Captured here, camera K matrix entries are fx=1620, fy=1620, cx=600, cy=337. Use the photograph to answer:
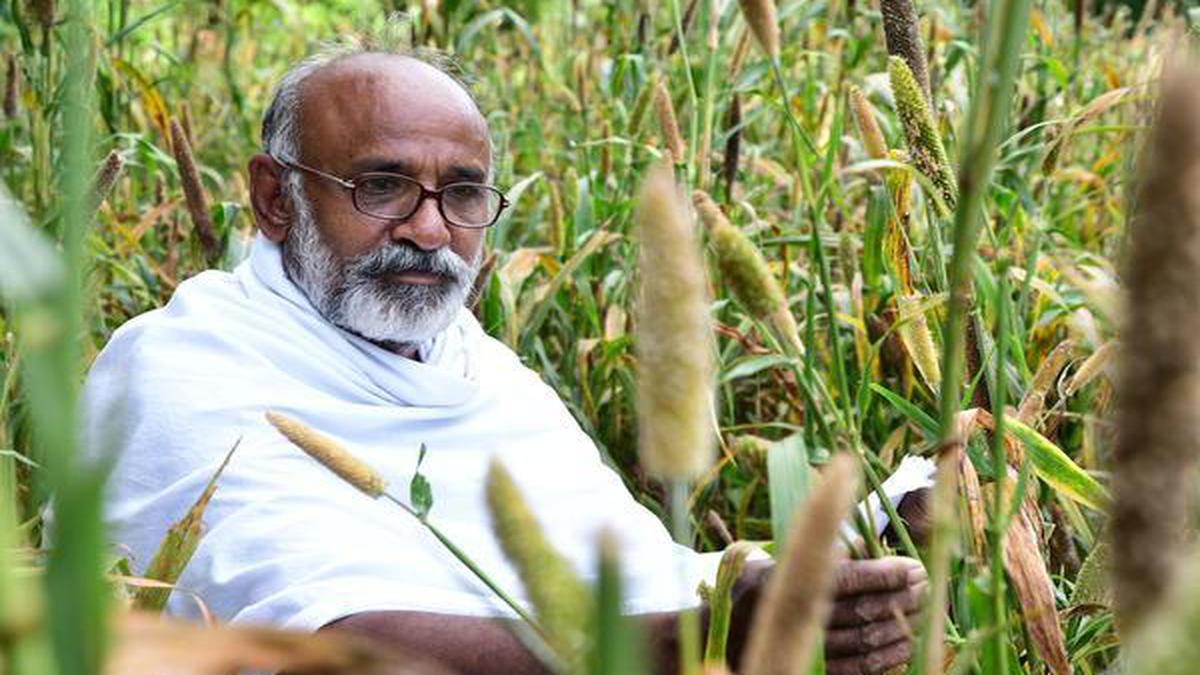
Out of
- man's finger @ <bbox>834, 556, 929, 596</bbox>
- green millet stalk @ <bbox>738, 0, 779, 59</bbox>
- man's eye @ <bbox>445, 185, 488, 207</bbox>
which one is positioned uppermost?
green millet stalk @ <bbox>738, 0, 779, 59</bbox>

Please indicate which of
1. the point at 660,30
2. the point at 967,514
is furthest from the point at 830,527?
the point at 660,30

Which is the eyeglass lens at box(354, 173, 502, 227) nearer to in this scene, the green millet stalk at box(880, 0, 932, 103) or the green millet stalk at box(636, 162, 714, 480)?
the green millet stalk at box(880, 0, 932, 103)

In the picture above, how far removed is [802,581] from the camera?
0.50 meters

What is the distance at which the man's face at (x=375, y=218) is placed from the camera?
259cm

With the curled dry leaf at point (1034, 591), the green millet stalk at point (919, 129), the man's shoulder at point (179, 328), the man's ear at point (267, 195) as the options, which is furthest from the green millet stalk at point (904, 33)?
the man's ear at point (267, 195)

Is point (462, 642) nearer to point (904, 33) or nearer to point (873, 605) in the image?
point (873, 605)

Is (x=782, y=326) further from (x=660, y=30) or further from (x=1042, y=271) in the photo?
(x=660, y=30)

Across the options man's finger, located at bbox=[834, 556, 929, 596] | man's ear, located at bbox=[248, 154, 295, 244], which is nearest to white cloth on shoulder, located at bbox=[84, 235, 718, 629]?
man's ear, located at bbox=[248, 154, 295, 244]

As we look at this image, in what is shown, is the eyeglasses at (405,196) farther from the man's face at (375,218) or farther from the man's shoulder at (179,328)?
the man's shoulder at (179,328)

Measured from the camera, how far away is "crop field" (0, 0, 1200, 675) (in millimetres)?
442

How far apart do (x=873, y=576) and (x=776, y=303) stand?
0.49 meters

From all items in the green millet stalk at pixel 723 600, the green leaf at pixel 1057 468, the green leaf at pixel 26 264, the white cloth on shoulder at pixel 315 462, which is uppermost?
the green leaf at pixel 26 264

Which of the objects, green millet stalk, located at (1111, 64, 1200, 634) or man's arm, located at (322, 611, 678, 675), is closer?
green millet stalk, located at (1111, 64, 1200, 634)

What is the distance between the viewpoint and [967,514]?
119 centimetres
